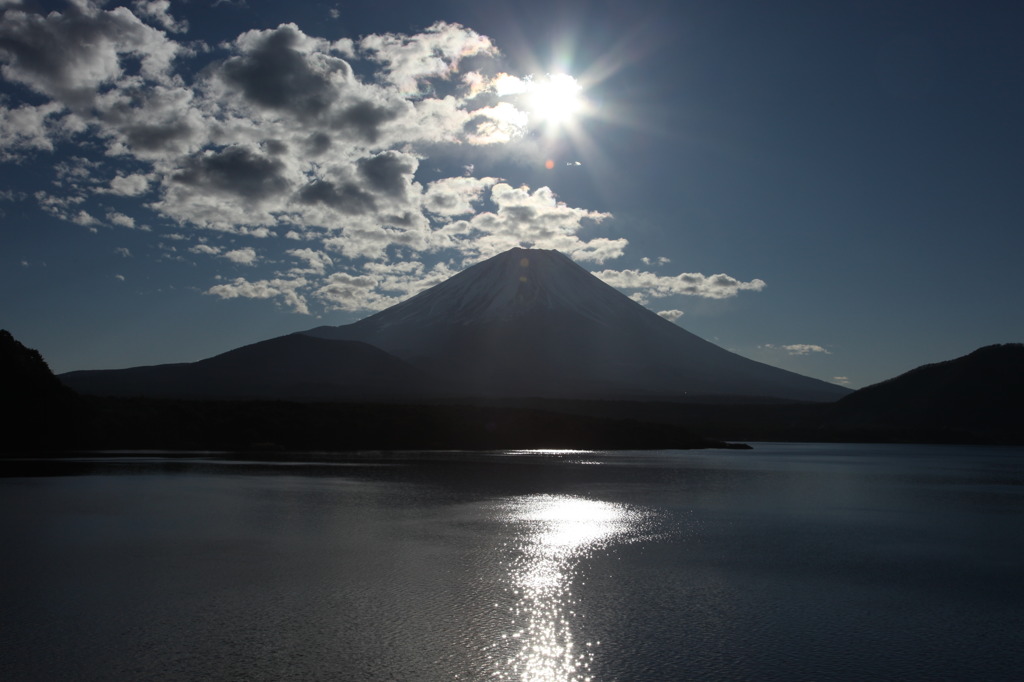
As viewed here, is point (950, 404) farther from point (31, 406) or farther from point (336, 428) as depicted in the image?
point (31, 406)

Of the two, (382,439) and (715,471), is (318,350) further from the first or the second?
(715,471)

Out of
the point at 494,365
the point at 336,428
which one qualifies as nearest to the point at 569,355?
the point at 494,365

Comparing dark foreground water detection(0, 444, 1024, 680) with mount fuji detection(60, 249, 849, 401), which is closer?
dark foreground water detection(0, 444, 1024, 680)

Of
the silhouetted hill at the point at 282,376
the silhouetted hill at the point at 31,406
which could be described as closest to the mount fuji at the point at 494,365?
the silhouetted hill at the point at 282,376

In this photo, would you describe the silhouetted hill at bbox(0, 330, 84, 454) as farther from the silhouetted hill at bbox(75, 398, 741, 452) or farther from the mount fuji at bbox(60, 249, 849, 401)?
the mount fuji at bbox(60, 249, 849, 401)

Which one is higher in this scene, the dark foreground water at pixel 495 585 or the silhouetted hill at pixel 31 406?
the silhouetted hill at pixel 31 406

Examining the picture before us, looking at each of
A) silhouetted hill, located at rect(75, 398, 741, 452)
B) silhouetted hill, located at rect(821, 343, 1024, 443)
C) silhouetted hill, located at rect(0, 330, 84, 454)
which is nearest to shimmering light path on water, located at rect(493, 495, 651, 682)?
silhouetted hill, located at rect(75, 398, 741, 452)

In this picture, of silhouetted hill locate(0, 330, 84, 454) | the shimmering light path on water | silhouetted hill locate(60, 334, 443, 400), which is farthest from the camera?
silhouetted hill locate(60, 334, 443, 400)

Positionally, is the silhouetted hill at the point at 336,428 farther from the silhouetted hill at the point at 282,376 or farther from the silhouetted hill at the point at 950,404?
the silhouetted hill at the point at 282,376
